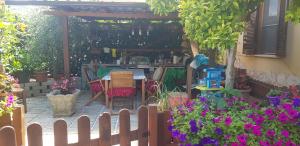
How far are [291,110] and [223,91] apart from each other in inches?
40.6

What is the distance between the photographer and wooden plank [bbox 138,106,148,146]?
2502 mm

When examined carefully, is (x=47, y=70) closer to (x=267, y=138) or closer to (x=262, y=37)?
(x=262, y=37)

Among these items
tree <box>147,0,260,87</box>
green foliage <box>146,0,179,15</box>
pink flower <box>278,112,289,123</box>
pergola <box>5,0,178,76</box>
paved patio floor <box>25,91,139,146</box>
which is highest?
pergola <box>5,0,178,76</box>

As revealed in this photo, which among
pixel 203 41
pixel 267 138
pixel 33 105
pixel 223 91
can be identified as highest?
pixel 203 41

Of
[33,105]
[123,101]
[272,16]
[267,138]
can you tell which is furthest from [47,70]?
[267,138]

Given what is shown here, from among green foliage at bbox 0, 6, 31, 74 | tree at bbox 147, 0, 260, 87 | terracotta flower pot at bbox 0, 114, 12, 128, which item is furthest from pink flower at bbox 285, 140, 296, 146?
green foliage at bbox 0, 6, 31, 74

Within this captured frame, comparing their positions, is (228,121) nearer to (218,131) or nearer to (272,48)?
(218,131)

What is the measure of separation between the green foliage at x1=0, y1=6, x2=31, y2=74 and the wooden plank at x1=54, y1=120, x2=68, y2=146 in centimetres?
297

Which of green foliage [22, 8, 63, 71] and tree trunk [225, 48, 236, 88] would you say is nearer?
tree trunk [225, 48, 236, 88]

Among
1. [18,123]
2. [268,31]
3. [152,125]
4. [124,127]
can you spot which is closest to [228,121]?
[152,125]

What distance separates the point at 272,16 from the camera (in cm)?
482

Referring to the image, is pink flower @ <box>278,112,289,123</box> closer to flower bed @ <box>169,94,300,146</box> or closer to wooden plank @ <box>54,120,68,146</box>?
flower bed @ <box>169,94,300,146</box>

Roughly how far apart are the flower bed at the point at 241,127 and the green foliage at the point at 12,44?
3.66m

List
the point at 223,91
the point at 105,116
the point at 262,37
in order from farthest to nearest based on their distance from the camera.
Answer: the point at 262,37 < the point at 223,91 < the point at 105,116
